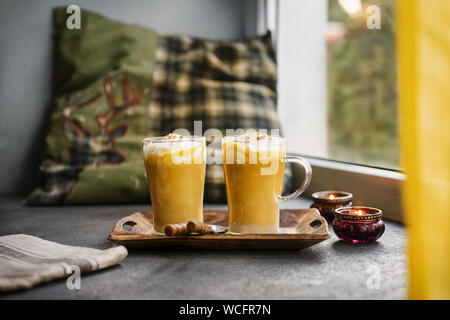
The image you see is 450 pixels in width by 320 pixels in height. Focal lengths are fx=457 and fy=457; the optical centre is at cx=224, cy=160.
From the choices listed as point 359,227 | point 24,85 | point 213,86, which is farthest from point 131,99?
point 359,227

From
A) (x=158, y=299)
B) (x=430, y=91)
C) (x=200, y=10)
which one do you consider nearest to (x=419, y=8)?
(x=430, y=91)

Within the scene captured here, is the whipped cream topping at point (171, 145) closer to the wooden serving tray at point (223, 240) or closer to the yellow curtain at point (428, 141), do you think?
the wooden serving tray at point (223, 240)

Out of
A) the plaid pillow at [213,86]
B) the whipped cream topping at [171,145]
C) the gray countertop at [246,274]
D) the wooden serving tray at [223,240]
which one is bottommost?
the gray countertop at [246,274]

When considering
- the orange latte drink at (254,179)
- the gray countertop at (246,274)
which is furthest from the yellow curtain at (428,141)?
the orange latte drink at (254,179)

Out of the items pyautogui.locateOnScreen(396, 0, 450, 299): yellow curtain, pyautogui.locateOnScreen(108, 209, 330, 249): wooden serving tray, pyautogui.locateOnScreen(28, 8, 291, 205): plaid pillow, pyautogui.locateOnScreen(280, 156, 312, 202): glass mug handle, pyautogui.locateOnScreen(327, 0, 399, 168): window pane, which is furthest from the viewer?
pyautogui.locateOnScreen(327, 0, 399, 168): window pane

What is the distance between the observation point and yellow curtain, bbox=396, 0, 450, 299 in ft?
1.76

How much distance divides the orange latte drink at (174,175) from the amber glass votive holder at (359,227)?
0.30m

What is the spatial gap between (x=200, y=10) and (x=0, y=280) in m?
1.36

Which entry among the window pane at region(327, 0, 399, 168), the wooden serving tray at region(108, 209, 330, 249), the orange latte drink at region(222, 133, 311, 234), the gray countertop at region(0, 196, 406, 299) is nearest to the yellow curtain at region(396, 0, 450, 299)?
the gray countertop at region(0, 196, 406, 299)

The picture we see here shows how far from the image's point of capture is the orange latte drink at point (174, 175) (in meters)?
0.90

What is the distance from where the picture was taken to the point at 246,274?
72 cm

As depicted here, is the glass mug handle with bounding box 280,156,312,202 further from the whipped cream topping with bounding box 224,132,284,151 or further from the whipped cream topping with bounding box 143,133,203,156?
the whipped cream topping with bounding box 143,133,203,156

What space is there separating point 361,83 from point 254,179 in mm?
1364

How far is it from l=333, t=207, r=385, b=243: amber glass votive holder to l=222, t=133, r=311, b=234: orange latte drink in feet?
0.34
